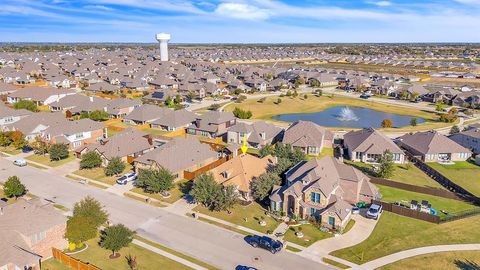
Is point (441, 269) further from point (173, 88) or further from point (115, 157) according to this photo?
point (173, 88)

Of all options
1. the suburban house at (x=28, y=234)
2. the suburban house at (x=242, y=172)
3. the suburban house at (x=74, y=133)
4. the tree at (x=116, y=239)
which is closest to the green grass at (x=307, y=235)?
the suburban house at (x=242, y=172)

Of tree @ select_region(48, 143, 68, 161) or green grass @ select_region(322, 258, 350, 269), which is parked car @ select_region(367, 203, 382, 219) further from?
tree @ select_region(48, 143, 68, 161)

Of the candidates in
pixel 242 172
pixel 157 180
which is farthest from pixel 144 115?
pixel 242 172

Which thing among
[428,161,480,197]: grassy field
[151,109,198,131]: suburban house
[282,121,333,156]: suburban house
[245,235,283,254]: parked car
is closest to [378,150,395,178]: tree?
[428,161,480,197]: grassy field

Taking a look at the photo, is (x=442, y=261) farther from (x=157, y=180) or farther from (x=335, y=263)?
(x=157, y=180)

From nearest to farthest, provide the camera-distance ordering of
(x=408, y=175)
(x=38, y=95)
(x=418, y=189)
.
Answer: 1. (x=418, y=189)
2. (x=408, y=175)
3. (x=38, y=95)

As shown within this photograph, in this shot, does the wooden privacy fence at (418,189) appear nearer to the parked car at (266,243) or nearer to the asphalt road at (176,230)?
the asphalt road at (176,230)
